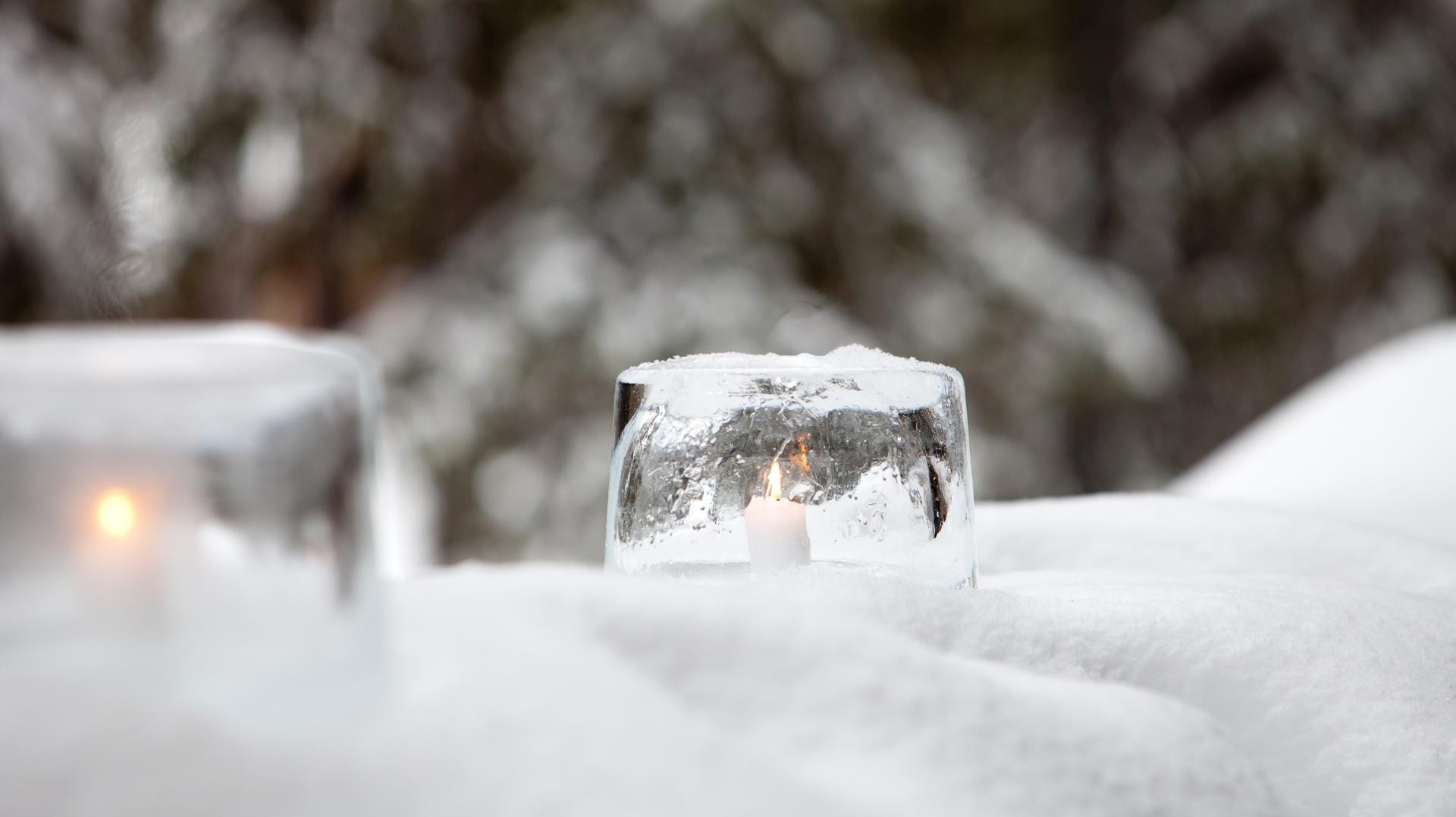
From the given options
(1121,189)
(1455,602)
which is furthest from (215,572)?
(1121,189)

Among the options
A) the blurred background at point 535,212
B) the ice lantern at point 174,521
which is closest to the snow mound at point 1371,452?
the ice lantern at point 174,521

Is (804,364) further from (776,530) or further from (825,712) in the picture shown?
(825,712)

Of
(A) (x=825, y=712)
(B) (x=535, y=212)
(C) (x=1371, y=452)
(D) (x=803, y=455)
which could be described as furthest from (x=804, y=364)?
(B) (x=535, y=212)

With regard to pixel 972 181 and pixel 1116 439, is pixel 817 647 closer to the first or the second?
pixel 972 181

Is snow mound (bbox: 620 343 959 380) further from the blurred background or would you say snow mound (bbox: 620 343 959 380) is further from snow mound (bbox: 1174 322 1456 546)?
the blurred background

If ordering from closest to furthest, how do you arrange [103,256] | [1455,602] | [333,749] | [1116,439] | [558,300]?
[333,749] < [1455,602] < [103,256] < [558,300] < [1116,439]

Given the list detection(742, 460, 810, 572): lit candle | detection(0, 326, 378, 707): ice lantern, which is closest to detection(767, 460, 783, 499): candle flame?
detection(742, 460, 810, 572): lit candle
